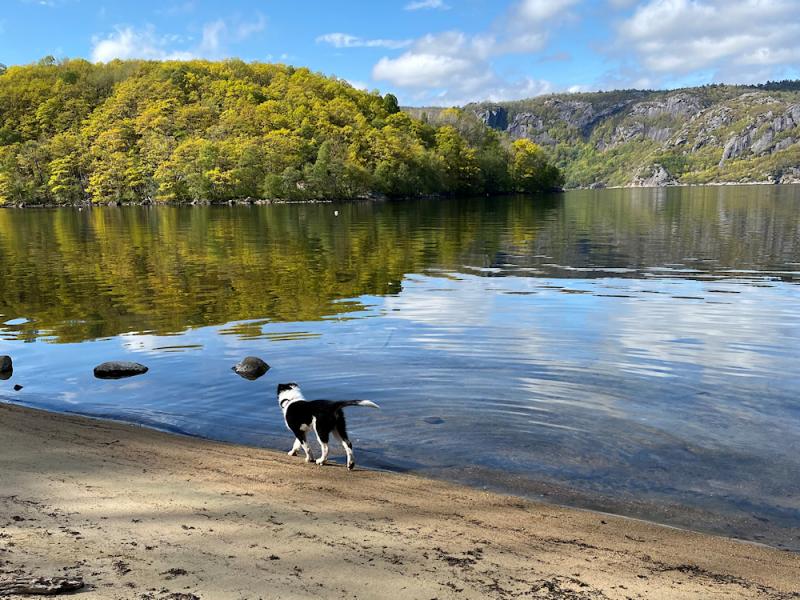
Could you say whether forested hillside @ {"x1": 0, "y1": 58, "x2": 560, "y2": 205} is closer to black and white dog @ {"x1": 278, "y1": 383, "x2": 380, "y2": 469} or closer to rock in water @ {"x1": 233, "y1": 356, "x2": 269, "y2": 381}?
rock in water @ {"x1": 233, "y1": 356, "x2": 269, "y2": 381}

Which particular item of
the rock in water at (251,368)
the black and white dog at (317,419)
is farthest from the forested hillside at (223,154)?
the black and white dog at (317,419)

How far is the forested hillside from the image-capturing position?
146m

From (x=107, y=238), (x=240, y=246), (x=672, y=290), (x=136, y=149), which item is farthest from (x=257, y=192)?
(x=672, y=290)

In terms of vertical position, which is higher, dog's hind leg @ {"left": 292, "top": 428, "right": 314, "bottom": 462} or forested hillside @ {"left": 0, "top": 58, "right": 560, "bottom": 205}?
forested hillside @ {"left": 0, "top": 58, "right": 560, "bottom": 205}

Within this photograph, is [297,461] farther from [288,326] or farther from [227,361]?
[288,326]

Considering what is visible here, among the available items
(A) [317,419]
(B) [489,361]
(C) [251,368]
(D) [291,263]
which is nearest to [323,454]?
(A) [317,419]

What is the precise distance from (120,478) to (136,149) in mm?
180717

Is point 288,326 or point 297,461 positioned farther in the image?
point 288,326

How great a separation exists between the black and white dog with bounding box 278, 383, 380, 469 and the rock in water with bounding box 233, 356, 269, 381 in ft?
16.3

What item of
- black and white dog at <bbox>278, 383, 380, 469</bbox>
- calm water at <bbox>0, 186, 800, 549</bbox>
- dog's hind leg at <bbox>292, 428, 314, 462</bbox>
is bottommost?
calm water at <bbox>0, 186, 800, 549</bbox>

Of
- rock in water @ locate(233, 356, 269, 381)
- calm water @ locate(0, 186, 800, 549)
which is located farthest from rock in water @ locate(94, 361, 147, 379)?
rock in water @ locate(233, 356, 269, 381)

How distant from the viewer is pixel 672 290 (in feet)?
80.7

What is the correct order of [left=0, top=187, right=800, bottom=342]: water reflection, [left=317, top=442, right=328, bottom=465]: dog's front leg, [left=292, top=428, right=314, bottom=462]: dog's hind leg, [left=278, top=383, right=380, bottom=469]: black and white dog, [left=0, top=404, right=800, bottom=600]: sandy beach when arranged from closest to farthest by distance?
[left=0, top=404, right=800, bottom=600]: sandy beach → [left=278, top=383, right=380, bottom=469]: black and white dog → [left=317, top=442, right=328, bottom=465]: dog's front leg → [left=292, top=428, right=314, bottom=462]: dog's hind leg → [left=0, top=187, right=800, bottom=342]: water reflection

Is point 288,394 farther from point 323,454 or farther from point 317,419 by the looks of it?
point 323,454
